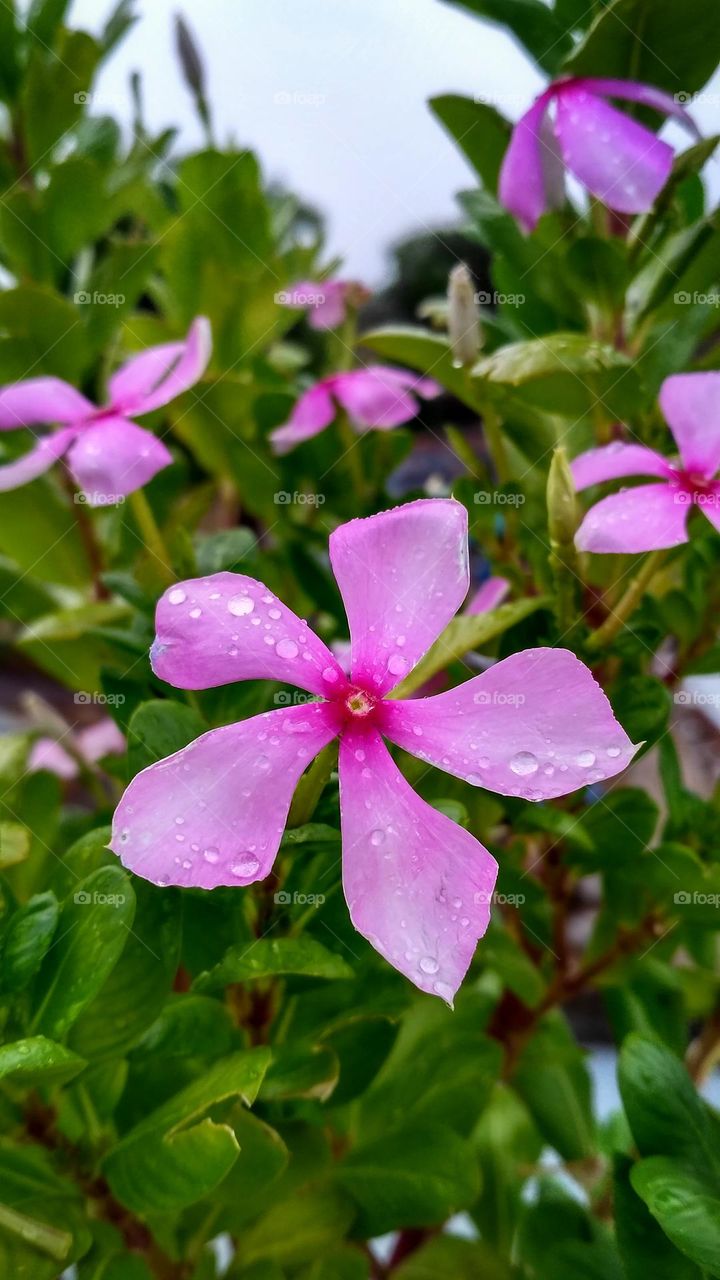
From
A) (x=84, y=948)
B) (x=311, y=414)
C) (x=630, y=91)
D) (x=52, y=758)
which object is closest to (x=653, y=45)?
(x=630, y=91)

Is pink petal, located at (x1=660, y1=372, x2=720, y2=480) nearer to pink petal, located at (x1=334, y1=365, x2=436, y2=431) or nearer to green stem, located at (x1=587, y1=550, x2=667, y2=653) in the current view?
green stem, located at (x1=587, y1=550, x2=667, y2=653)

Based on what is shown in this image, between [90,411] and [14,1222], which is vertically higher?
[90,411]

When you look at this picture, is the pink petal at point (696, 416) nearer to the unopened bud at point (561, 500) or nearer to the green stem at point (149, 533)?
the unopened bud at point (561, 500)

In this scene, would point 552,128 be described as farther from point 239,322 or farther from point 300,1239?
point 300,1239

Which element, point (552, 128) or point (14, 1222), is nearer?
point (14, 1222)

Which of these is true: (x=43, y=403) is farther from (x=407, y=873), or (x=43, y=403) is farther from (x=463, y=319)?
(x=407, y=873)

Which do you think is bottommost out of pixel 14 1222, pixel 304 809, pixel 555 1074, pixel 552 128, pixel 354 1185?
pixel 555 1074

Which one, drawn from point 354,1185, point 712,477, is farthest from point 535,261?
point 354,1185

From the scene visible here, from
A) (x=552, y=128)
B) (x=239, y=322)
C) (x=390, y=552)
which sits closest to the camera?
(x=390, y=552)

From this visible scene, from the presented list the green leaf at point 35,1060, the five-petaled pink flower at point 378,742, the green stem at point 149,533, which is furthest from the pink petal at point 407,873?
the green stem at point 149,533
